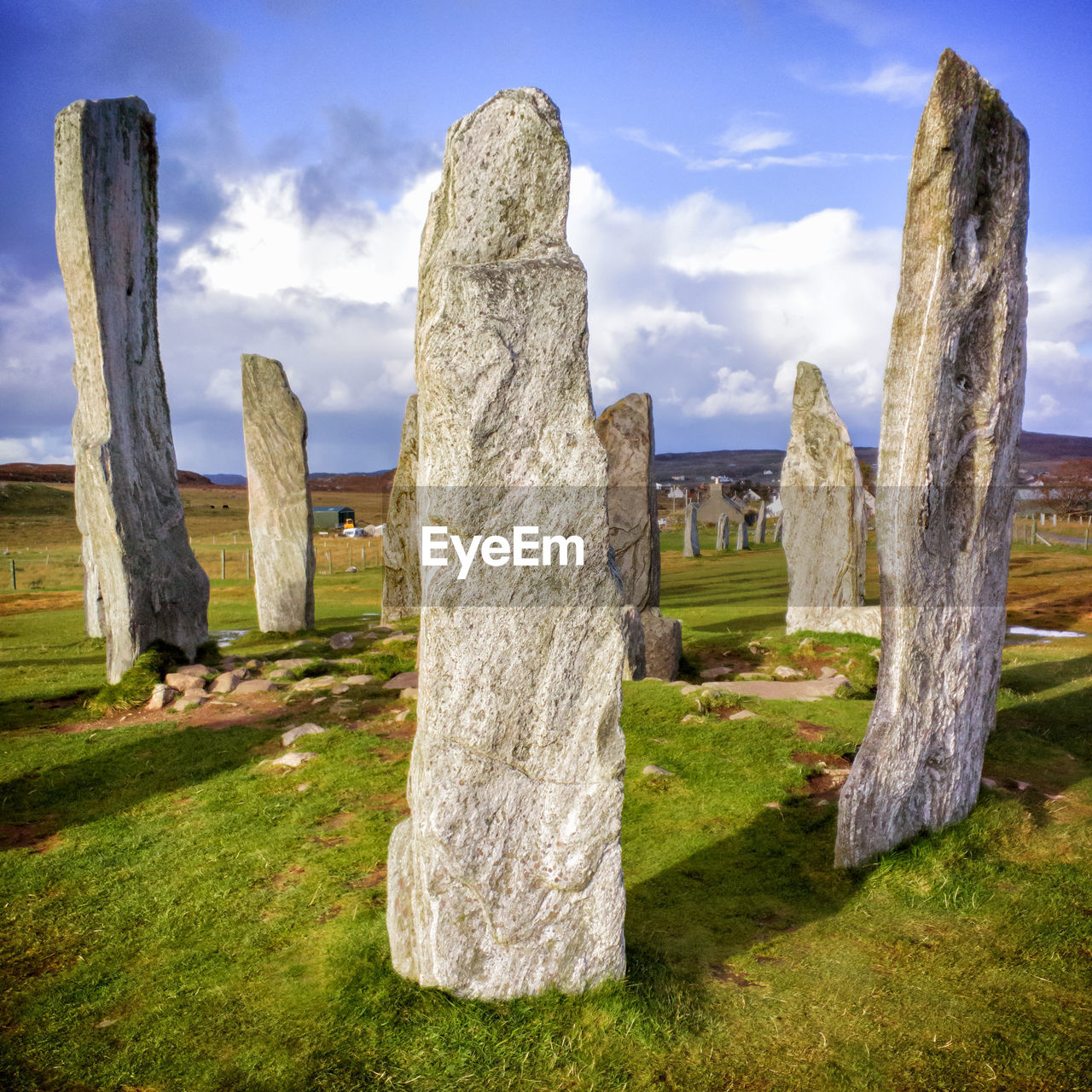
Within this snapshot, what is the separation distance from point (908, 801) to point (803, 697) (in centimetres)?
326

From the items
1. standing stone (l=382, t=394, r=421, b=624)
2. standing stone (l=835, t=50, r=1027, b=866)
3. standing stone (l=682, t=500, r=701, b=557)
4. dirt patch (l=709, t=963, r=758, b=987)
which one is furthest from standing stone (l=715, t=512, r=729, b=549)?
dirt patch (l=709, t=963, r=758, b=987)

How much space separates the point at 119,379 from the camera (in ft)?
33.5

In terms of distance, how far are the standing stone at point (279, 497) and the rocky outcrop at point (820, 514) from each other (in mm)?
7605

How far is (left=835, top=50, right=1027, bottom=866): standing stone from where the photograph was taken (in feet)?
17.8

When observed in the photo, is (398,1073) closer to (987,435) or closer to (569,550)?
(569,550)

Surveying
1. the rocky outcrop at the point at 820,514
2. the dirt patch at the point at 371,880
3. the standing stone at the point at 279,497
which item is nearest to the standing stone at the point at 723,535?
the rocky outcrop at the point at 820,514

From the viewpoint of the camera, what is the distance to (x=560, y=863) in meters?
3.94

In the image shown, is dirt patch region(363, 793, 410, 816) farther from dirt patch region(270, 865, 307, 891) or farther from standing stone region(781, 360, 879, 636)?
standing stone region(781, 360, 879, 636)

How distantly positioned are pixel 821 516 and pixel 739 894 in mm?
9395

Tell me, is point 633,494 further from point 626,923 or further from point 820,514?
point 626,923

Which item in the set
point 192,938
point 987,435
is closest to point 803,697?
point 987,435

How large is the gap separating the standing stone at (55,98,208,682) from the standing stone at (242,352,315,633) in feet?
9.35

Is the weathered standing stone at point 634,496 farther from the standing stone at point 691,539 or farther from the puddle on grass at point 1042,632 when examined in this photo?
the standing stone at point 691,539

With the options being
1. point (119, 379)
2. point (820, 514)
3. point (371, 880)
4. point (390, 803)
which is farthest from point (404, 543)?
point (371, 880)
